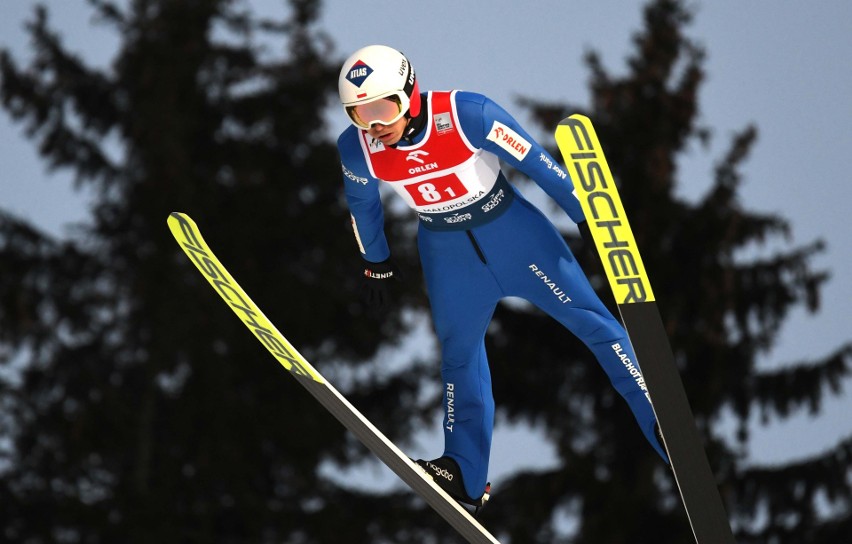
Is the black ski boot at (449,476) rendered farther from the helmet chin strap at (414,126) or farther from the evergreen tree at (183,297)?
the evergreen tree at (183,297)

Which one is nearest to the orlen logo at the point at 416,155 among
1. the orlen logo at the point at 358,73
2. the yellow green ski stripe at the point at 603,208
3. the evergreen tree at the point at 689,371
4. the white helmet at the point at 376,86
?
the white helmet at the point at 376,86

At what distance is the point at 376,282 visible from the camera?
5.39 metres

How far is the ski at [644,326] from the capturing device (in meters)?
4.59

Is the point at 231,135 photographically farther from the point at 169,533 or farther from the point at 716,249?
the point at 716,249

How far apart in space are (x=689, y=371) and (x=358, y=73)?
903 cm

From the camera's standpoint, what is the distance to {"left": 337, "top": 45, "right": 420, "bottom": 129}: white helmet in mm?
4734

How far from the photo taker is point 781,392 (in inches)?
541

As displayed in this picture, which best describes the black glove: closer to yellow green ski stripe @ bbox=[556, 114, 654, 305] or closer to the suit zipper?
the suit zipper

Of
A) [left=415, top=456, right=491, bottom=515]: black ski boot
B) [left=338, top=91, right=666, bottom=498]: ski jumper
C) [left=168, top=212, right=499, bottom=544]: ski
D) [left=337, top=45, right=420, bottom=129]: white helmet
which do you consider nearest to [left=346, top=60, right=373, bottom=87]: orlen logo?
[left=337, top=45, right=420, bottom=129]: white helmet

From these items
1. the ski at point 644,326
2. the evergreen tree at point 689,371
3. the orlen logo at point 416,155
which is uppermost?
the evergreen tree at point 689,371

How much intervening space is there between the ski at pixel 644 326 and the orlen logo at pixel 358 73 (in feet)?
2.29

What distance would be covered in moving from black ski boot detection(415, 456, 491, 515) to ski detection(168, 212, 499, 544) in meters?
0.08

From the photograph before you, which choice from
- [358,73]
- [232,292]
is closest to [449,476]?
[232,292]

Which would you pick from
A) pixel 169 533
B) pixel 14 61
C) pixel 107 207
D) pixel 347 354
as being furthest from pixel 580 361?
pixel 14 61
